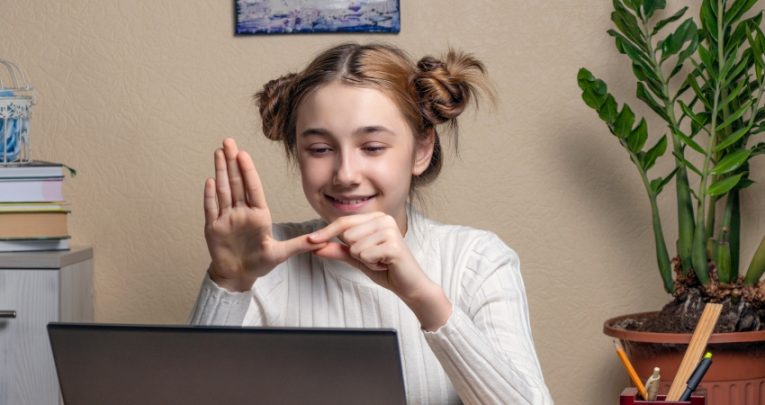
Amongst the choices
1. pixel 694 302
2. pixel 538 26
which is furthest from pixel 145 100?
pixel 694 302

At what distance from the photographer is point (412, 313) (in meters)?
1.32

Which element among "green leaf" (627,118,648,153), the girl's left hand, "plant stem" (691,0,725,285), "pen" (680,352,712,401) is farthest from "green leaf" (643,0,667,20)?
the girl's left hand

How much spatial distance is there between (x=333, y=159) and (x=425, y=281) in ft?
0.86

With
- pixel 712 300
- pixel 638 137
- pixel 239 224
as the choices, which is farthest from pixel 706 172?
pixel 239 224

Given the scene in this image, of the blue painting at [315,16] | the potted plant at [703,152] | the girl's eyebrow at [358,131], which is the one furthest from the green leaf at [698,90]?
the girl's eyebrow at [358,131]

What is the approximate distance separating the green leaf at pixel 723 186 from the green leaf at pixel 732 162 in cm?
2

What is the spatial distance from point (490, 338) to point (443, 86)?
37 cm

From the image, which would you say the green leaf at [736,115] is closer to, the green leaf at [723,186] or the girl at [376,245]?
the green leaf at [723,186]

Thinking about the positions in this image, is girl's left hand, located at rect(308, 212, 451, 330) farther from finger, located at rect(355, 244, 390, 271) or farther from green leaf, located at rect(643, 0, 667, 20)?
green leaf, located at rect(643, 0, 667, 20)

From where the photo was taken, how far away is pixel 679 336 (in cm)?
173

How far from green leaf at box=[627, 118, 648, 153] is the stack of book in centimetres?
112

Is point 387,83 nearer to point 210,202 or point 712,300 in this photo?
point 210,202

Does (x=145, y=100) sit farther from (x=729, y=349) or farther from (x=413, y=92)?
(x=729, y=349)

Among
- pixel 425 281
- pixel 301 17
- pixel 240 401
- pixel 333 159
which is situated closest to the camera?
pixel 240 401
